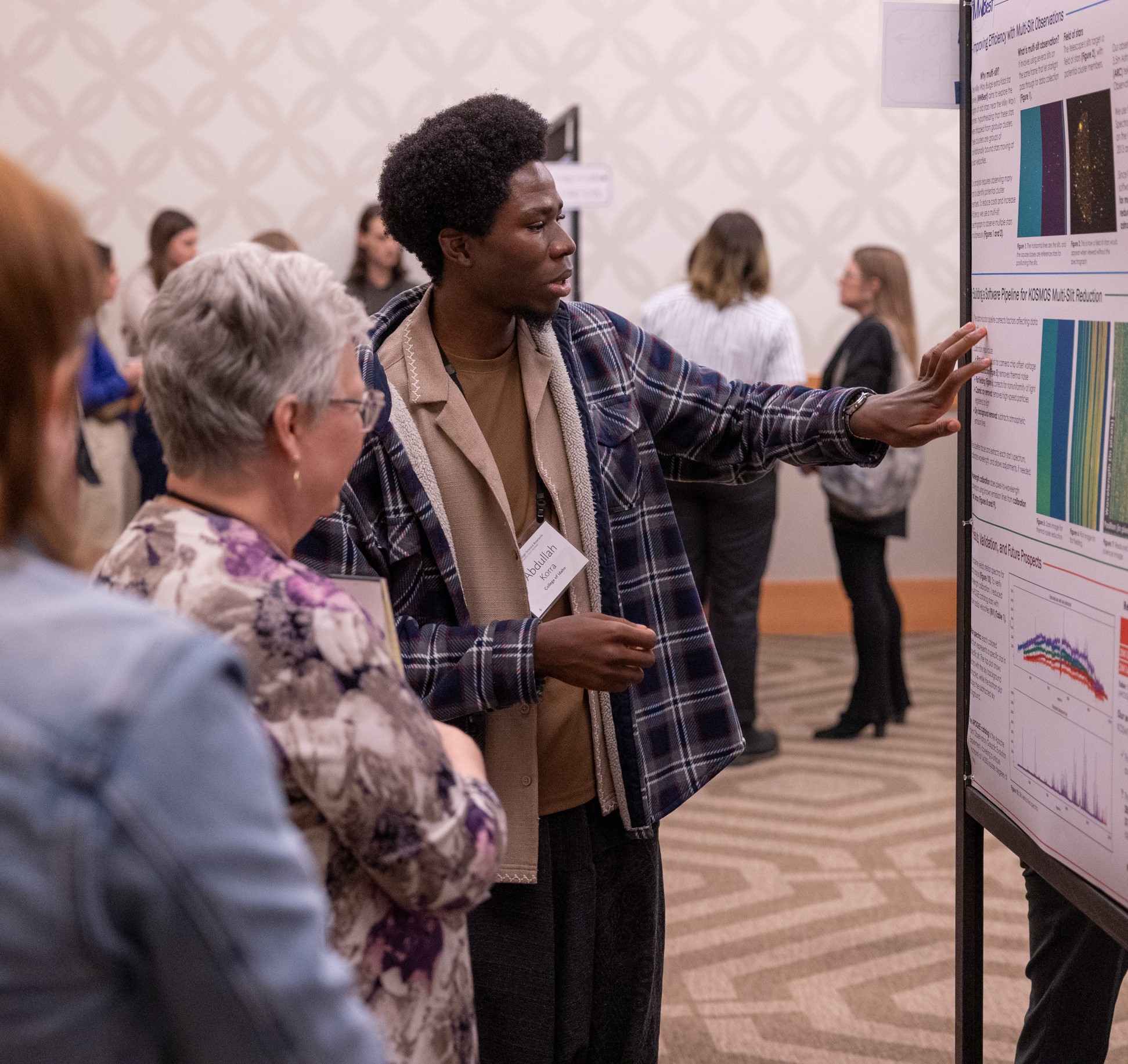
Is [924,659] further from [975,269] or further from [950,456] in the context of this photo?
[975,269]

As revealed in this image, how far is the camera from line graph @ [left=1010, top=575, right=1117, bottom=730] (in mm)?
1330

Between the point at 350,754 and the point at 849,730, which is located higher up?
the point at 350,754

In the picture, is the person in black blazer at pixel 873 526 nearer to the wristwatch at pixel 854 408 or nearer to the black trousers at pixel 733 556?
the black trousers at pixel 733 556

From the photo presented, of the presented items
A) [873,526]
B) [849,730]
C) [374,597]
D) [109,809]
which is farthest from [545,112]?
[109,809]

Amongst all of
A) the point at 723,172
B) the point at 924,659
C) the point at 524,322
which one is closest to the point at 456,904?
the point at 524,322

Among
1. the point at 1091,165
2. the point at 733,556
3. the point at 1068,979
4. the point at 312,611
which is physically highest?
the point at 1091,165

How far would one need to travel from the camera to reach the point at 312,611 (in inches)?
37.7

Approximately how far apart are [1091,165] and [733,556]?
115 inches

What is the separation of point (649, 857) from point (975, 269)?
93cm

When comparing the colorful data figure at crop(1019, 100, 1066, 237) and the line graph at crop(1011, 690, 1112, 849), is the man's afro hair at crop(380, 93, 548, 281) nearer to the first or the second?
the colorful data figure at crop(1019, 100, 1066, 237)

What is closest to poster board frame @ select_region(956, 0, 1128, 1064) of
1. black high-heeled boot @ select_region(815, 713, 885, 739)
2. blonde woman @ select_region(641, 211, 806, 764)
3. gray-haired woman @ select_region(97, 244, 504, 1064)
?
gray-haired woman @ select_region(97, 244, 504, 1064)

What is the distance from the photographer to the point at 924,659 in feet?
18.7

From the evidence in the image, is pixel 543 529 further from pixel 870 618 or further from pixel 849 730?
pixel 849 730

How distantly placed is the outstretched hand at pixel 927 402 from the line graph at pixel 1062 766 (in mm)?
360
